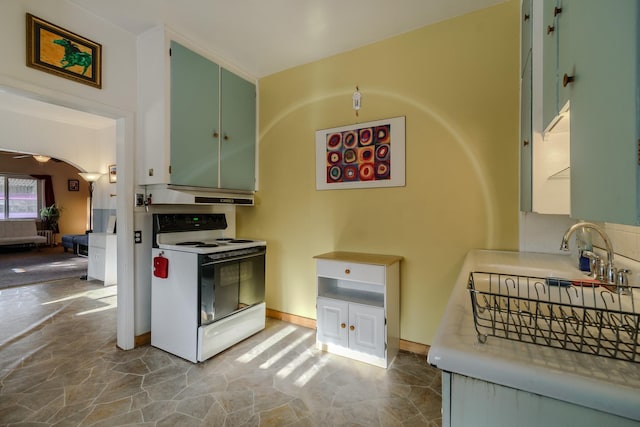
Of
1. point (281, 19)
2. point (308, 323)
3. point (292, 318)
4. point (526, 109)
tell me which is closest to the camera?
point (526, 109)

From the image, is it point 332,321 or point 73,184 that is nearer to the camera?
point 332,321

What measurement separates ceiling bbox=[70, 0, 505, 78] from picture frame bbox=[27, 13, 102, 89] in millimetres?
281

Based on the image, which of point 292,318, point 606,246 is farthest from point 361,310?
point 606,246

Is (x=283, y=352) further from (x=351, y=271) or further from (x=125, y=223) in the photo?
(x=125, y=223)

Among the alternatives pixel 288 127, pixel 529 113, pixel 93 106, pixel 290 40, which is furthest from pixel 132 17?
pixel 529 113

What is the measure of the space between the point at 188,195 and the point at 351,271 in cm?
151

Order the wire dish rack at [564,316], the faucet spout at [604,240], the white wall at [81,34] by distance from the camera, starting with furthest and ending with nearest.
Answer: the white wall at [81,34], the faucet spout at [604,240], the wire dish rack at [564,316]

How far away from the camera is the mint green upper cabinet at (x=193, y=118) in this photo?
8.32ft

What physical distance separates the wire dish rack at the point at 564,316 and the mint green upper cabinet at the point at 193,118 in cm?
243

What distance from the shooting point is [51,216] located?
8016mm

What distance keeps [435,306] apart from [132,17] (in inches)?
135

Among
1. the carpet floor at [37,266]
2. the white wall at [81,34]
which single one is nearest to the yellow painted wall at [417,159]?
the white wall at [81,34]

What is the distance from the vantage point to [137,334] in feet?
8.65

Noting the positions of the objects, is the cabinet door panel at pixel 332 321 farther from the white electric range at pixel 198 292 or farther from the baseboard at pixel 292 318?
the white electric range at pixel 198 292
